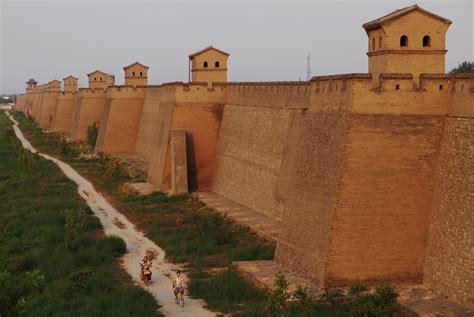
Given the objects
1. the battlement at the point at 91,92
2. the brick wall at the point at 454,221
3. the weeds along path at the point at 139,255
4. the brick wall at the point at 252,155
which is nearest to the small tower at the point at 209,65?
the brick wall at the point at 252,155

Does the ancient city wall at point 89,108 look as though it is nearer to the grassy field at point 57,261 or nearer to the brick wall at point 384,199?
the grassy field at point 57,261

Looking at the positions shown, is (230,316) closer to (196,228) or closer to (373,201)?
(373,201)

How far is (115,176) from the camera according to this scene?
95.8ft

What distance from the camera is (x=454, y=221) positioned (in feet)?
38.9

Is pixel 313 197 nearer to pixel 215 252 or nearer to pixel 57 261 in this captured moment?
pixel 215 252

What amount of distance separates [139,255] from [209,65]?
12.8 meters

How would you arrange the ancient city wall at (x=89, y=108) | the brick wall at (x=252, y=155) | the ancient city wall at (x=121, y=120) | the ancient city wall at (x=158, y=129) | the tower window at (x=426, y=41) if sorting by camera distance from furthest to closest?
the ancient city wall at (x=89, y=108) → the ancient city wall at (x=121, y=120) → the ancient city wall at (x=158, y=129) → the brick wall at (x=252, y=155) → the tower window at (x=426, y=41)

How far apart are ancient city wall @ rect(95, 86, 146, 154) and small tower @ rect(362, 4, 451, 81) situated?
26.1 metres

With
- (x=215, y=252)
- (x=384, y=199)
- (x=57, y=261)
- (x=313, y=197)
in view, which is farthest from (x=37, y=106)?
(x=384, y=199)

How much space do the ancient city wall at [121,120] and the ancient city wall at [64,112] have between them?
19.9 meters

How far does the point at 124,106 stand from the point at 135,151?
2824mm

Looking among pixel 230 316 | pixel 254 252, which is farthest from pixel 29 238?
pixel 230 316

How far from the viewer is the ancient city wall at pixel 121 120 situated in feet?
125

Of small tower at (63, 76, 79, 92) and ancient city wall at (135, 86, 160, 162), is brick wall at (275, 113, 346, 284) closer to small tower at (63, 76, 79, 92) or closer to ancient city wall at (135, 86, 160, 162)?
ancient city wall at (135, 86, 160, 162)
